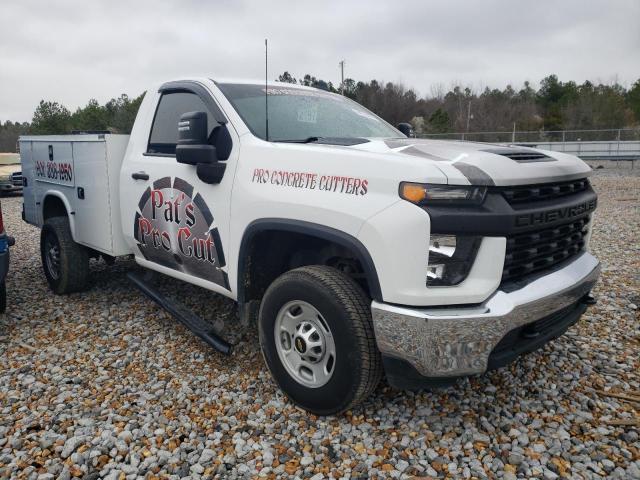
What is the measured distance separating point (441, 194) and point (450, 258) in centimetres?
30

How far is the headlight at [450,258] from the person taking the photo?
238 cm

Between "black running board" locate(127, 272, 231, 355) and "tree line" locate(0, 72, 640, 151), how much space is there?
33013 millimetres

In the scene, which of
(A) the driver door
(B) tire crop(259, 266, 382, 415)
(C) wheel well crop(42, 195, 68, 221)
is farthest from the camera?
(C) wheel well crop(42, 195, 68, 221)

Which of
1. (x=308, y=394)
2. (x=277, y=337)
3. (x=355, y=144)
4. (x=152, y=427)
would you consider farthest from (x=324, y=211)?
(x=152, y=427)

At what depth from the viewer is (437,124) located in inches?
1676

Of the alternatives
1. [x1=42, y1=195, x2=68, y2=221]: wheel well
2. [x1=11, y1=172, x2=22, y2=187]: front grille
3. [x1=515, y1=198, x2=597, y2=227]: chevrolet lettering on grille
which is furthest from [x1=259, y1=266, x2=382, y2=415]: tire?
[x1=11, y1=172, x2=22, y2=187]: front grille

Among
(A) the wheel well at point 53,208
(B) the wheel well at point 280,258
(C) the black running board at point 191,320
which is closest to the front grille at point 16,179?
(A) the wheel well at point 53,208

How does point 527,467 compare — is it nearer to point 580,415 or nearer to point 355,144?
point 580,415

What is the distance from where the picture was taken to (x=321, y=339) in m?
2.80

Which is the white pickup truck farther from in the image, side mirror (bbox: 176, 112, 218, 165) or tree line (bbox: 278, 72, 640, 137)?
tree line (bbox: 278, 72, 640, 137)

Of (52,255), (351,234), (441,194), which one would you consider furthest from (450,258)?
(52,255)

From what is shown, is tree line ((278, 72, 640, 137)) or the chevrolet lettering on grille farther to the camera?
tree line ((278, 72, 640, 137))

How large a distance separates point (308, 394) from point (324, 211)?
1044 mm

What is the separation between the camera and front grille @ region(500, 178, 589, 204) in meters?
2.47
